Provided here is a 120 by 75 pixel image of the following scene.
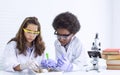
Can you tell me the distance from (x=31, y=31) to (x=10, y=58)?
0.25 metres

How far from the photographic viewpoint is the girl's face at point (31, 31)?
5.58ft

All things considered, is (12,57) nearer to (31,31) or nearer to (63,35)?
(31,31)

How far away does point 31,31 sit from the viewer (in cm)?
169

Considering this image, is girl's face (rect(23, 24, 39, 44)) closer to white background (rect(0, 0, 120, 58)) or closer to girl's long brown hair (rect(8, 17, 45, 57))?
girl's long brown hair (rect(8, 17, 45, 57))

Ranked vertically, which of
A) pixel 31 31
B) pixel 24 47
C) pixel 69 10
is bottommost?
pixel 24 47

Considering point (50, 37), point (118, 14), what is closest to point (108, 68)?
point (50, 37)

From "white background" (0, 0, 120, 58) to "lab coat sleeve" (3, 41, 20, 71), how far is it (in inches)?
20.0

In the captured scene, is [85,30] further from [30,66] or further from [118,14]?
[30,66]

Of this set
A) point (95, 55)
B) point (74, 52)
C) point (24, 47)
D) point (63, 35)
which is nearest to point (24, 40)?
point (24, 47)

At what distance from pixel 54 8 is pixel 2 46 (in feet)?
2.37

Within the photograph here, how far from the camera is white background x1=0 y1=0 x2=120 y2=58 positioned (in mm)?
2248

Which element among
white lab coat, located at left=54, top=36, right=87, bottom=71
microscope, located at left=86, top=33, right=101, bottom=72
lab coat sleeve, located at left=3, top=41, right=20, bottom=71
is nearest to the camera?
lab coat sleeve, located at left=3, top=41, right=20, bottom=71

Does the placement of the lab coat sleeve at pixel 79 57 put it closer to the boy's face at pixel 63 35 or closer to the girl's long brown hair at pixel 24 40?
the boy's face at pixel 63 35

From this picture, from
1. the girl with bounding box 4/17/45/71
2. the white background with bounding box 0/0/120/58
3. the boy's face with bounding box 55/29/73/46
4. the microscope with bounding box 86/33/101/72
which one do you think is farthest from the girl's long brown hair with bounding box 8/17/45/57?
the white background with bounding box 0/0/120/58
